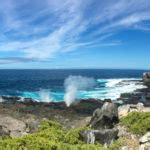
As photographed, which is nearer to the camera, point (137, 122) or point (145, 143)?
point (145, 143)

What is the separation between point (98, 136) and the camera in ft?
58.5

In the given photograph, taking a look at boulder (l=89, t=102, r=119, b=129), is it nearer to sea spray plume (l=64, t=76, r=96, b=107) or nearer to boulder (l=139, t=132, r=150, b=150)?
boulder (l=139, t=132, r=150, b=150)

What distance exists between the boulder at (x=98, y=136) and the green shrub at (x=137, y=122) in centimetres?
136

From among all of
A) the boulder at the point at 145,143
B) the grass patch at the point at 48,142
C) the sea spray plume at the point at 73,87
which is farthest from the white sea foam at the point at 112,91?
the boulder at the point at 145,143

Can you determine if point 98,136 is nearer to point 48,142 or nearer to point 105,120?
point 105,120

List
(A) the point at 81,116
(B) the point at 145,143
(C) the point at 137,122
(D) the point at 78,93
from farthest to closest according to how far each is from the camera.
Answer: (D) the point at 78,93
(A) the point at 81,116
(C) the point at 137,122
(B) the point at 145,143

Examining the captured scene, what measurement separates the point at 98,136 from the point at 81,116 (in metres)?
19.3

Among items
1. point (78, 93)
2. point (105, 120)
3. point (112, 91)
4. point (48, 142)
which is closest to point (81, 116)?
point (105, 120)

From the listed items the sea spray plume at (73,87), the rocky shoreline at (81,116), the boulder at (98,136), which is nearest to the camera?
the boulder at (98,136)

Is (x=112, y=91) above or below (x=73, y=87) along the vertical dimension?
below

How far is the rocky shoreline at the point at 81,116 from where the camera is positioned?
18105 mm

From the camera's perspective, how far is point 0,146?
14.1 metres

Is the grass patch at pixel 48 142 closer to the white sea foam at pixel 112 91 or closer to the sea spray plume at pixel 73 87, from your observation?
the sea spray plume at pixel 73 87

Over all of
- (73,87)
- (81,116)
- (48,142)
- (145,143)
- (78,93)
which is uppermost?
(48,142)
